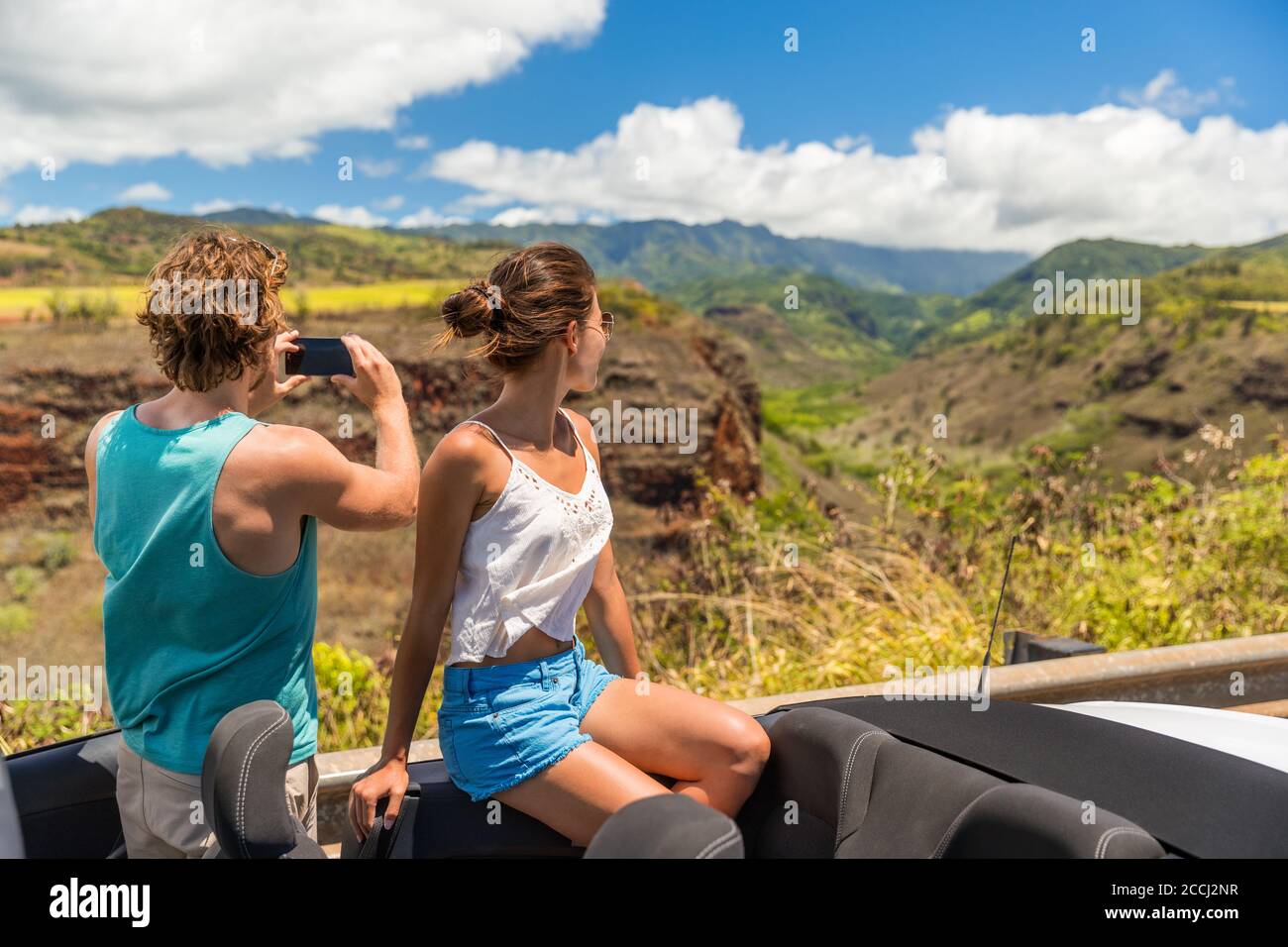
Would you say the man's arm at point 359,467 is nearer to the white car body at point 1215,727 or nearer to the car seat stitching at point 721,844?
the car seat stitching at point 721,844

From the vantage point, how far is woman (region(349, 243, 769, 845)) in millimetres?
2115

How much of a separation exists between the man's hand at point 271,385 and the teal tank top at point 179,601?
18 cm

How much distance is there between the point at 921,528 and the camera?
6684 millimetres

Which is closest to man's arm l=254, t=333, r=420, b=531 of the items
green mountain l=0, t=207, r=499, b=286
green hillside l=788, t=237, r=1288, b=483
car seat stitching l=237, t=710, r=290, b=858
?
car seat stitching l=237, t=710, r=290, b=858

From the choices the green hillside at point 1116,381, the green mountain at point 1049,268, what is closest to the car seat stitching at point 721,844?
the green hillside at point 1116,381

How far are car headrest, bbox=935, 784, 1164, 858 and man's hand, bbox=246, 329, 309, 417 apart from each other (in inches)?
64.6

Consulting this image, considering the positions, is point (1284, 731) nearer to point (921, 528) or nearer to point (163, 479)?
point (163, 479)

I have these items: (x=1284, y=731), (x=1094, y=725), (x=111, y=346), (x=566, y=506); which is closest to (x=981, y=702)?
(x=1094, y=725)

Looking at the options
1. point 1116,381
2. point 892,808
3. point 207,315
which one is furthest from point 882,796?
point 1116,381

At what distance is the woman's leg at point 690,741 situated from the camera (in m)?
2.20

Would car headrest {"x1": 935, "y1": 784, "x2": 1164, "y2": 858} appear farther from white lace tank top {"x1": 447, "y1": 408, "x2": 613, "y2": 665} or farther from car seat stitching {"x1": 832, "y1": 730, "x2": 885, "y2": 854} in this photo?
white lace tank top {"x1": 447, "y1": 408, "x2": 613, "y2": 665}

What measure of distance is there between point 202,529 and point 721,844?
3.81 feet

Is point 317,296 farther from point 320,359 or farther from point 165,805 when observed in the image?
point 165,805
